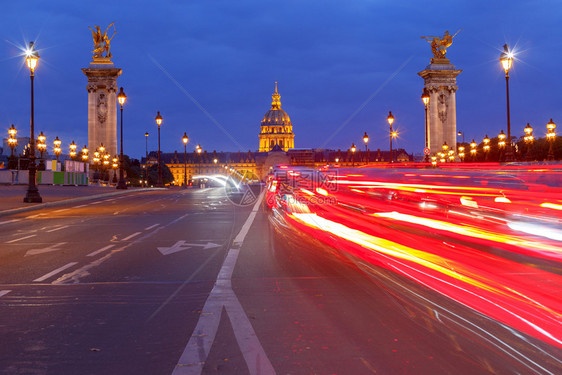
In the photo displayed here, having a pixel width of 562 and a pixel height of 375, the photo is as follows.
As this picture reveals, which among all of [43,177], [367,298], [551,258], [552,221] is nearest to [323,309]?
[367,298]

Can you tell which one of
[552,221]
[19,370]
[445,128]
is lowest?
[19,370]

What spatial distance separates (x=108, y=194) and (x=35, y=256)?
101 feet

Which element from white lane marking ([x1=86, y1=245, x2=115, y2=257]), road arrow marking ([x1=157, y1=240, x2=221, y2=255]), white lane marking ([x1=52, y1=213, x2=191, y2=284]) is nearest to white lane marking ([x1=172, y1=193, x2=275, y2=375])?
white lane marking ([x1=52, y1=213, x2=191, y2=284])

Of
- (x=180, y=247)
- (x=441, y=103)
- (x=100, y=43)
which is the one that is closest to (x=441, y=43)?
(x=441, y=103)

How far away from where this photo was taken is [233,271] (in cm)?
980

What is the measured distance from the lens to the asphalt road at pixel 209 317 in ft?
16.5

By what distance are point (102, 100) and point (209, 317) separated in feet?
262

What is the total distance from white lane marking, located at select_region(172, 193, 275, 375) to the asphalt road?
11mm

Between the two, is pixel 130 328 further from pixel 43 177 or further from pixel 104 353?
pixel 43 177

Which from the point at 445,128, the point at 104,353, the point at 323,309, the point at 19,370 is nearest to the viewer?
the point at 19,370

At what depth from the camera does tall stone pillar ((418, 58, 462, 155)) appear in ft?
278

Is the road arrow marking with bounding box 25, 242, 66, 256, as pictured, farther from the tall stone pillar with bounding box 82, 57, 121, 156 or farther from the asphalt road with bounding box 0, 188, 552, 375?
the tall stone pillar with bounding box 82, 57, 121, 156

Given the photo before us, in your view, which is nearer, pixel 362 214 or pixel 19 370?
pixel 19 370

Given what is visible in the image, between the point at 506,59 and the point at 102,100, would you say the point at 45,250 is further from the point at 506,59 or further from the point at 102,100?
the point at 102,100
